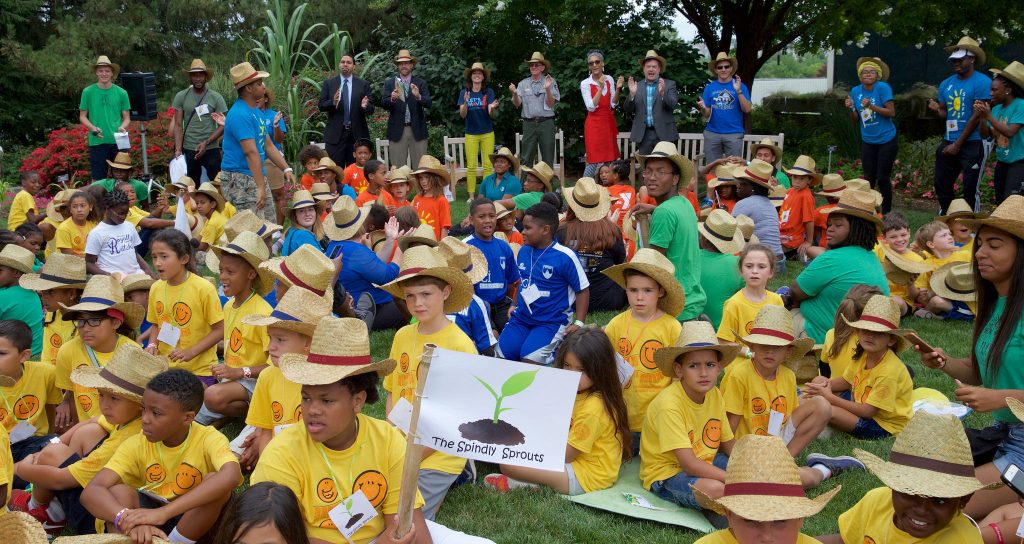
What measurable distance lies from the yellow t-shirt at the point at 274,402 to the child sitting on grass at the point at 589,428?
1.25m

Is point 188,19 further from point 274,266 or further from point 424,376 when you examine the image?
point 424,376

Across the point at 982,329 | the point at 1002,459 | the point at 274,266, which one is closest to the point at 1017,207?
the point at 982,329

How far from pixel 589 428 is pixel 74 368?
121 inches

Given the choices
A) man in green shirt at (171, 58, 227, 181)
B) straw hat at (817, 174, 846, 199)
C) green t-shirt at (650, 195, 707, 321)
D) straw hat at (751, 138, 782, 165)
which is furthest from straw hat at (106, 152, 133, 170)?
straw hat at (817, 174, 846, 199)

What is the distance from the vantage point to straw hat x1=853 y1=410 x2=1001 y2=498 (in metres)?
3.33

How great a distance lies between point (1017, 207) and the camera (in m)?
4.20

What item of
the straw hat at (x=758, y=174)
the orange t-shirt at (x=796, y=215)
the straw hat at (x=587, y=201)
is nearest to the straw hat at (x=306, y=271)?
the straw hat at (x=587, y=201)

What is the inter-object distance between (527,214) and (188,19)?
23.5 m

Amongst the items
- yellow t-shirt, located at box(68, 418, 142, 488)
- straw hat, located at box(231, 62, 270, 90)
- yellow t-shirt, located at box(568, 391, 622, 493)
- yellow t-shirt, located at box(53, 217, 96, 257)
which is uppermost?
straw hat, located at box(231, 62, 270, 90)

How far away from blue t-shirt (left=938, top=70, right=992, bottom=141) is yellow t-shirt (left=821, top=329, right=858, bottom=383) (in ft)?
21.8

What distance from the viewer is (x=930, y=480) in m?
3.37

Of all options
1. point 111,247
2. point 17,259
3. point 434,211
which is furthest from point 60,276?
point 434,211

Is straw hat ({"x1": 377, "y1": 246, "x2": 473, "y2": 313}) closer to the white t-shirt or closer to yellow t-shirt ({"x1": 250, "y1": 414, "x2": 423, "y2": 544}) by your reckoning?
yellow t-shirt ({"x1": 250, "y1": 414, "x2": 423, "y2": 544})

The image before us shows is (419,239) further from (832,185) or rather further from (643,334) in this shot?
(832,185)
